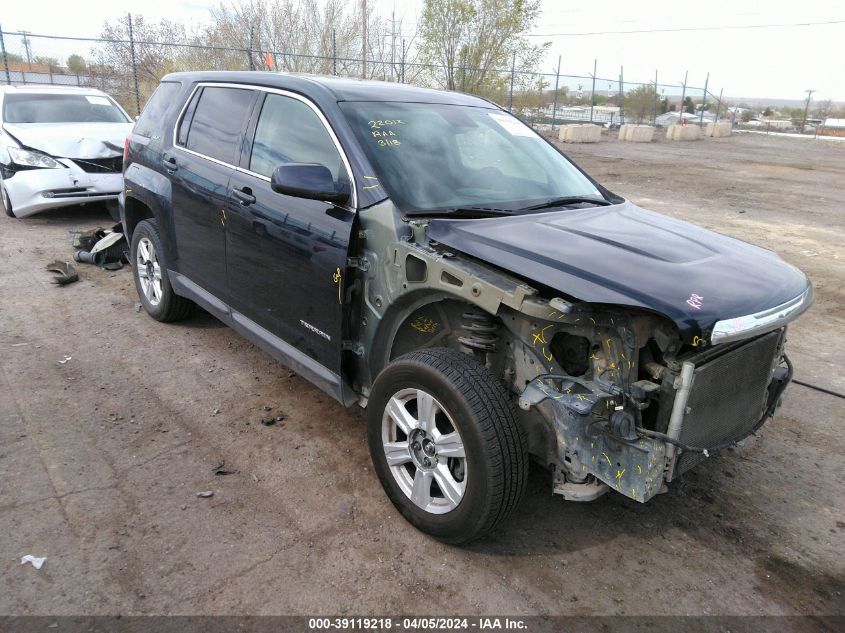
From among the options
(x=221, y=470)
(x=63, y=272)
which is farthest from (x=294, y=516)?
(x=63, y=272)

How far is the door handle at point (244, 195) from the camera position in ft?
12.4

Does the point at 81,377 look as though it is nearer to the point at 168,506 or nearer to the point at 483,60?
the point at 168,506

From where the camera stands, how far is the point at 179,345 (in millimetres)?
5016

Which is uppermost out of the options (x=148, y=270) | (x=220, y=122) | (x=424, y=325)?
(x=220, y=122)

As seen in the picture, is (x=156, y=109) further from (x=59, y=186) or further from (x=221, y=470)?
(x=59, y=186)

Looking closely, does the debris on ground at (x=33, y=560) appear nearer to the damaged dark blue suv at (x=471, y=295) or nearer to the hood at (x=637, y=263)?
the damaged dark blue suv at (x=471, y=295)

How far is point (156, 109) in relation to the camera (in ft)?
16.6

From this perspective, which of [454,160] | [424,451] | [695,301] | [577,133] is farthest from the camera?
[577,133]

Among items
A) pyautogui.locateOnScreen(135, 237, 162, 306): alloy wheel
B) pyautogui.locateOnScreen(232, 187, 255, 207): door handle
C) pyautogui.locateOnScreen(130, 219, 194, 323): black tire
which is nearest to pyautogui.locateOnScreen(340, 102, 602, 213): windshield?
pyautogui.locateOnScreen(232, 187, 255, 207): door handle

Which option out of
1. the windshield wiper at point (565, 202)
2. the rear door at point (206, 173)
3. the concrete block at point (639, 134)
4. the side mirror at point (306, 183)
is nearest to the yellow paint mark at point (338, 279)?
the side mirror at point (306, 183)

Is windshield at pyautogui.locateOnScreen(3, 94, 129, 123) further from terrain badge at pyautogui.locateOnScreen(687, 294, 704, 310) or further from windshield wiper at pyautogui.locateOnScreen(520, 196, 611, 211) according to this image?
terrain badge at pyautogui.locateOnScreen(687, 294, 704, 310)

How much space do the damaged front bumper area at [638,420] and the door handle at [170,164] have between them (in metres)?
3.22

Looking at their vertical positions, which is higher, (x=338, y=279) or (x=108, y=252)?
(x=338, y=279)

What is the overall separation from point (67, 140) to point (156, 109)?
13.8 ft
